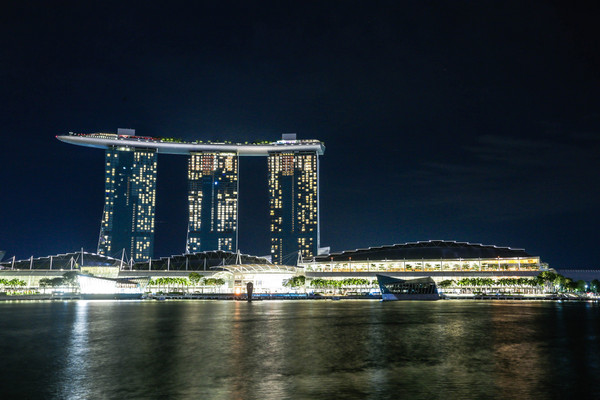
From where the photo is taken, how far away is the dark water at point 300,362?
26.4 m

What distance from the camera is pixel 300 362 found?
35281 mm

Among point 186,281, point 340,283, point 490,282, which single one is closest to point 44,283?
point 186,281

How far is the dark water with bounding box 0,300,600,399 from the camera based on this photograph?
26.4 meters

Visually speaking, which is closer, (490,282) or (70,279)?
(490,282)

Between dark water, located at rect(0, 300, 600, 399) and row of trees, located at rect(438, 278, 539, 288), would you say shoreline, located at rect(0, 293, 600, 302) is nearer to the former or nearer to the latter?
row of trees, located at rect(438, 278, 539, 288)

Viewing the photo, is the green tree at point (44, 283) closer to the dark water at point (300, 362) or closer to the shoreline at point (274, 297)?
the shoreline at point (274, 297)

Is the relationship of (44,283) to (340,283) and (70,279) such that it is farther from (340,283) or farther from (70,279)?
(340,283)

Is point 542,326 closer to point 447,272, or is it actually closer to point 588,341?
point 588,341

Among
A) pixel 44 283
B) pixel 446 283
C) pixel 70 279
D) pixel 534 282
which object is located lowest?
pixel 446 283

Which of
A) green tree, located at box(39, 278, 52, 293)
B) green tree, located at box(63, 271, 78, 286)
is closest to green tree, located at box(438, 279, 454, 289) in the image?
green tree, located at box(63, 271, 78, 286)

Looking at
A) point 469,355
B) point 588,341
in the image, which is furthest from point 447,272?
point 469,355

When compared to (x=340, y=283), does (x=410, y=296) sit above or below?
below

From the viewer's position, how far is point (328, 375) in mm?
30547

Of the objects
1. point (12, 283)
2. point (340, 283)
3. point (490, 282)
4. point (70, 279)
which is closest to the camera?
point (12, 283)
